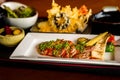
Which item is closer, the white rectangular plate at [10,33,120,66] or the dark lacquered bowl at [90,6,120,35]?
the white rectangular plate at [10,33,120,66]

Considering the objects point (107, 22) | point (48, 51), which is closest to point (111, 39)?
point (107, 22)

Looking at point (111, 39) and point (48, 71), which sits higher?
point (111, 39)

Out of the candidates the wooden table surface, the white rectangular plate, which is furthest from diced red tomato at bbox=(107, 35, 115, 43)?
the wooden table surface

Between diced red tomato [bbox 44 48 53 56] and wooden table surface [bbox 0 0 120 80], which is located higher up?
diced red tomato [bbox 44 48 53 56]

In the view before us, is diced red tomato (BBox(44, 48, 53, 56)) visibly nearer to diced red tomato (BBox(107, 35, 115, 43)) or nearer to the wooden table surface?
the wooden table surface

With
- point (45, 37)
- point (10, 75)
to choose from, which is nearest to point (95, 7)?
point (45, 37)

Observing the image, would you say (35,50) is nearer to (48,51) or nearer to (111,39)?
(48,51)

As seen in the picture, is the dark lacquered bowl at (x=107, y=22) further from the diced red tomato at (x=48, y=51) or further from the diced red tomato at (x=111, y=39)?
the diced red tomato at (x=48, y=51)
